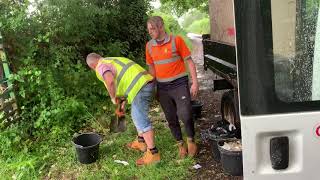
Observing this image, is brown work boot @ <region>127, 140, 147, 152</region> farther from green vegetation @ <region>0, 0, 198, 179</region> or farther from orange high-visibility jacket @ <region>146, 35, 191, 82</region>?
orange high-visibility jacket @ <region>146, 35, 191, 82</region>

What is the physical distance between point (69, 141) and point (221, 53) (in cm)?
300

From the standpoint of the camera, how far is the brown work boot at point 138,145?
19.4 feet

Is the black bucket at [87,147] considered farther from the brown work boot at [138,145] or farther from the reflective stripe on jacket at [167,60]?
the reflective stripe on jacket at [167,60]

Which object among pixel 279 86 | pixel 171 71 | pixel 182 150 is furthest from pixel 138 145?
pixel 279 86

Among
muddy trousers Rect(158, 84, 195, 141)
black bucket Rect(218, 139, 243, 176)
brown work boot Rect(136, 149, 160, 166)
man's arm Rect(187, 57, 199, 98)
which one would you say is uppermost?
man's arm Rect(187, 57, 199, 98)

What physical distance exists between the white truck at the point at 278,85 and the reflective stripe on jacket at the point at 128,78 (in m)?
3.22

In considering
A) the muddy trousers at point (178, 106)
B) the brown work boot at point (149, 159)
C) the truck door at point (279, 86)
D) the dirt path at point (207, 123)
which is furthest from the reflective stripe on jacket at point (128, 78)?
the truck door at point (279, 86)

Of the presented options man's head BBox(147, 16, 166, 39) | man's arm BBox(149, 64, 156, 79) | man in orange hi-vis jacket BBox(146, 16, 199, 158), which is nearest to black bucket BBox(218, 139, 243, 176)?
man in orange hi-vis jacket BBox(146, 16, 199, 158)

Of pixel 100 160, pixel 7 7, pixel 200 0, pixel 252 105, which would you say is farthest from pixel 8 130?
pixel 200 0

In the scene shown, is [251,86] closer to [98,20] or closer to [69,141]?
[69,141]

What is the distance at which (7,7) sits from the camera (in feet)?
23.1

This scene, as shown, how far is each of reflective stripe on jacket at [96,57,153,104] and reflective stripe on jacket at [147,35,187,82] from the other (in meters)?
0.19

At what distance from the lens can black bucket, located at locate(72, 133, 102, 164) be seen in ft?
18.1

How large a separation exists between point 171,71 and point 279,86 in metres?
3.22
